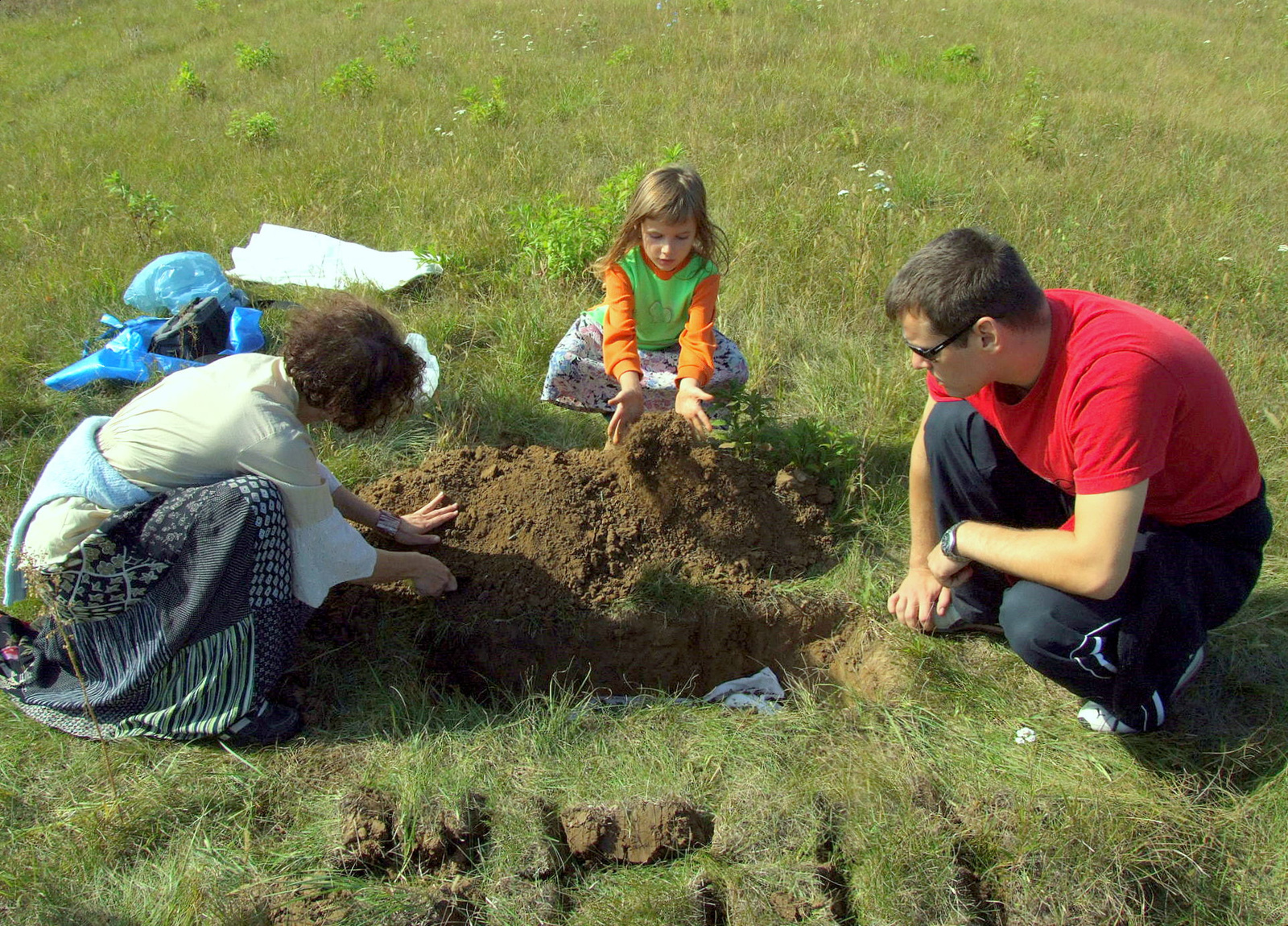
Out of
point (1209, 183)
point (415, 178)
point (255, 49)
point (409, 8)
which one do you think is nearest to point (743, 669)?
point (415, 178)

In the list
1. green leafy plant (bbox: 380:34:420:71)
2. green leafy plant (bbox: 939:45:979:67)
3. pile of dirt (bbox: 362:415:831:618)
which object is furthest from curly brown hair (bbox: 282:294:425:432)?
green leafy plant (bbox: 939:45:979:67)

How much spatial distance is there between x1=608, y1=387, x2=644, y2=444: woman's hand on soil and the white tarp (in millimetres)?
2143

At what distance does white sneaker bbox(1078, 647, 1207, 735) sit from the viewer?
8.30 ft

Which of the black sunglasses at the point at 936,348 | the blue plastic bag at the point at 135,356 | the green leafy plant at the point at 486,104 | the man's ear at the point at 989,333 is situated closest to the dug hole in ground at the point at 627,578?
the black sunglasses at the point at 936,348

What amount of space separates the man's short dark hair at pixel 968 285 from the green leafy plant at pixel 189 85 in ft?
26.2

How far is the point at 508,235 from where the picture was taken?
520cm

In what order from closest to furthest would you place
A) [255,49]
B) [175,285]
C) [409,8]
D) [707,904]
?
1. [707,904]
2. [175,285]
3. [255,49]
4. [409,8]

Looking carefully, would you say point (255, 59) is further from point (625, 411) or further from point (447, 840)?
point (447, 840)

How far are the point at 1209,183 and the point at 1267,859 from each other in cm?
520

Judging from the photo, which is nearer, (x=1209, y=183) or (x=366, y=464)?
(x=366, y=464)

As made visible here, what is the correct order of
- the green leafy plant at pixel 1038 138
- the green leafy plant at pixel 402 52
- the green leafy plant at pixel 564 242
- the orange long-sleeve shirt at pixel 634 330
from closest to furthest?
the orange long-sleeve shirt at pixel 634 330 < the green leafy plant at pixel 564 242 < the green leafy plant at pixel 1038 138 < the green leafy plant at pixel 402 52

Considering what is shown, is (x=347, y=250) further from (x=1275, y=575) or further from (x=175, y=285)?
(x=1275, y=575)

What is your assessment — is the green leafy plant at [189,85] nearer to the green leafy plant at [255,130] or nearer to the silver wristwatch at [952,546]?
the green leafy plant at [255,130]

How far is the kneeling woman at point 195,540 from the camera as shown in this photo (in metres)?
2.38
